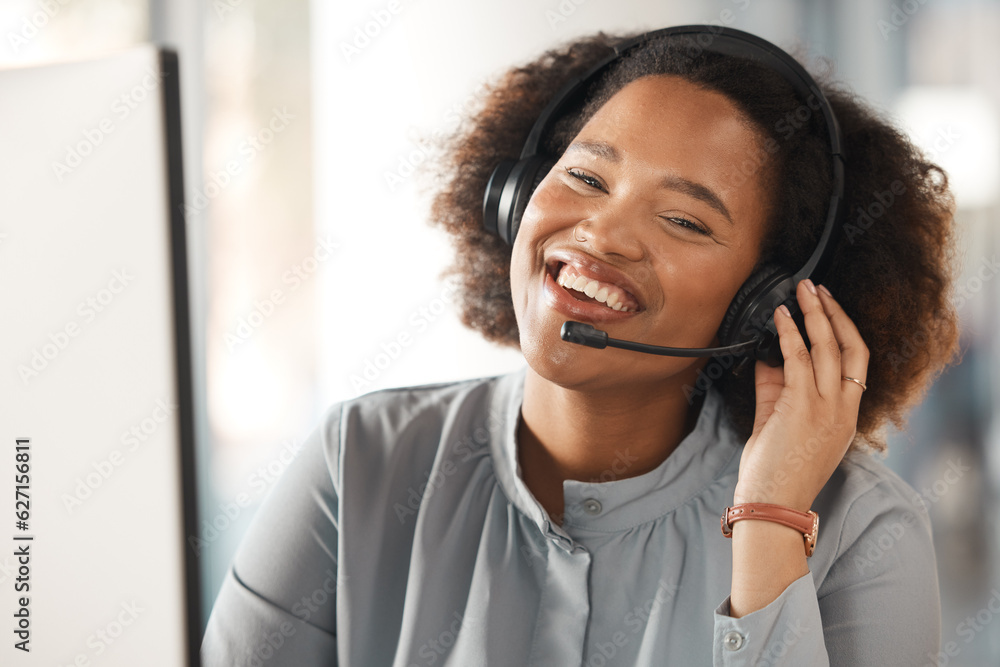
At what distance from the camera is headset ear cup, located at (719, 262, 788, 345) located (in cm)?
99

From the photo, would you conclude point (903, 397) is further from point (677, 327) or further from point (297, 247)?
point (297, 247)

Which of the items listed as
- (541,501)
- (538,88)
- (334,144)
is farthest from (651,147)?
(334,144)

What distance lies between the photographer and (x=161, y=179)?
40cm

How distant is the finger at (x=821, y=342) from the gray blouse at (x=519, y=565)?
174 mm

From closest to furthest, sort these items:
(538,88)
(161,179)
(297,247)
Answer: (161,179) → (538,88) → (297,247)

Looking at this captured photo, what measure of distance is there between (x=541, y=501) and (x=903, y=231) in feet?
2.28
